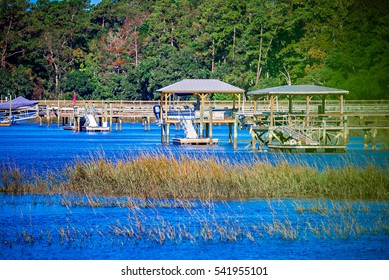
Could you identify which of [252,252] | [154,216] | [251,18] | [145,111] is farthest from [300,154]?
[251,18]

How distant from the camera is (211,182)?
92.0 ft

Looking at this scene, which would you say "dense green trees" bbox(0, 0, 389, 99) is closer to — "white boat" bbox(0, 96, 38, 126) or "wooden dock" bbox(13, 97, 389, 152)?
"white boat" bbox(0, 96, 38, 126)

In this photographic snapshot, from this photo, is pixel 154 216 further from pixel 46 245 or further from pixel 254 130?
pixel 254 130

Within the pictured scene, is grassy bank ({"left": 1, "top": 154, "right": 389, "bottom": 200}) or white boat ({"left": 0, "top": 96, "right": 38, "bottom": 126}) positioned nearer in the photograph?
grassy bank ({"left": 1, "top": 154, "right": 389, "bottom": 200})

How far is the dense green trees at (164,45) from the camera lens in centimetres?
10181

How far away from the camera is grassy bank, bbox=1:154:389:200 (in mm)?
27453

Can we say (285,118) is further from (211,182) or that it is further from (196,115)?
(211,182)

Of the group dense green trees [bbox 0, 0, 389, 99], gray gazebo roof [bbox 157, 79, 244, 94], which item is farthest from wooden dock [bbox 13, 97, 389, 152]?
dense green trees [bbox 0, 0, 389, 99]

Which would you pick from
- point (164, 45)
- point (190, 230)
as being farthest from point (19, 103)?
point (190, 230)

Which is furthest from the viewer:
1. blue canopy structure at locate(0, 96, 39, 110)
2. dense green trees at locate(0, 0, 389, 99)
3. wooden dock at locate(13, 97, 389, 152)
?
dense green trees at locate(0, 0, 389, 99)

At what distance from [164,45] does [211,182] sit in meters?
79.8

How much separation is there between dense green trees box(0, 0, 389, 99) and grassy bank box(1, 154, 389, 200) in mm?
65192

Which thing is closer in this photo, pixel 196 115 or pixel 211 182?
pixel 211 182

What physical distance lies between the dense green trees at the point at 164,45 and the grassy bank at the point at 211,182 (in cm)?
6519
